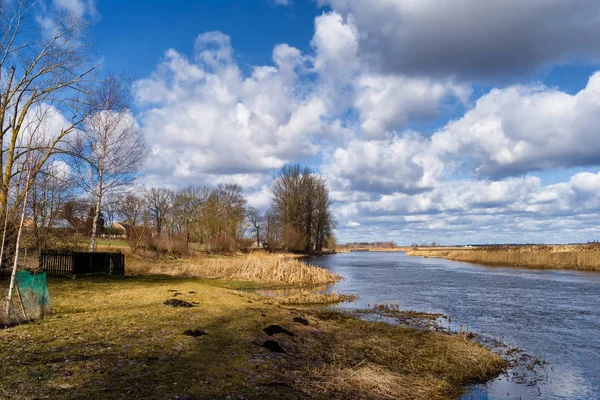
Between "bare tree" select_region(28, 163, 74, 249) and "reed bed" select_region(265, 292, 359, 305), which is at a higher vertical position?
"bare tree" select_region(28, 163, 74, 249)

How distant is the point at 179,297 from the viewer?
12922 mm

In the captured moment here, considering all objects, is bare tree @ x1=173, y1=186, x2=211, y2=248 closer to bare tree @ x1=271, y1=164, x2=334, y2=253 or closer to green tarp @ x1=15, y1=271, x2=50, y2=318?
bare tree @ x1=271, y1=164, x2=334, y2=253

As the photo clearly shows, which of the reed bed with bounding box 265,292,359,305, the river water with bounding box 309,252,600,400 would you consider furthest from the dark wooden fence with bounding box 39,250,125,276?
the river water with bounding box 309,252,600,400

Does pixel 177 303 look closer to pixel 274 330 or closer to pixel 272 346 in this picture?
pixel 274 330

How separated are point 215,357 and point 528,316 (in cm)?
1349

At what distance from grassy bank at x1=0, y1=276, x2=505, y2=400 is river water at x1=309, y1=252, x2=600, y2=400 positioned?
3.73 ft

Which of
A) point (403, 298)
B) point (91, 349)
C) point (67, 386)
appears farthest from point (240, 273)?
point (67, 386)

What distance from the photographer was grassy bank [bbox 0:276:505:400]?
225 inches

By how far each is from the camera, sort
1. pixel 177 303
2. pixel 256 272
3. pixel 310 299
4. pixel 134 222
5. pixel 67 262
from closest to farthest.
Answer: pixel 177 303, pixel 310 299, pixel 67 262, pixel 256 272, pixel 134 222

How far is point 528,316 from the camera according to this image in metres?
16.0

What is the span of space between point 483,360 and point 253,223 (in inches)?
2810

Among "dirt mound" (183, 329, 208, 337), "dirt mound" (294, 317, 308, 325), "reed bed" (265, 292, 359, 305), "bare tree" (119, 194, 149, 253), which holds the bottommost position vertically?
"reed bed" (265, 292, 359, 305)

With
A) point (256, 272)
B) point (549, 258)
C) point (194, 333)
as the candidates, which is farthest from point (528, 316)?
point (549, 258)

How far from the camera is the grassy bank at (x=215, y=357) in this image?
5719mm
